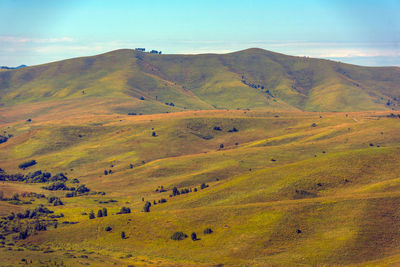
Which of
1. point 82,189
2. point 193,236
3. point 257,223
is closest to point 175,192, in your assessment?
point 82,189

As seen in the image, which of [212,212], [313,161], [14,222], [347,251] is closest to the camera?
[347,251]

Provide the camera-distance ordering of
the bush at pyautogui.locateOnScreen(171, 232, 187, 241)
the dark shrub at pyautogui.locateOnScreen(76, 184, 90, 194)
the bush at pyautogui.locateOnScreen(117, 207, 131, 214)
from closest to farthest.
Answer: the bush at pyautogui.locateOnScreen(171, 232, 187, 241) < the bush at pyautogui.locateOnScreen(117, 207, 131, 214) < the dark shrub at pyautogui.locateOnScreen(76, 184, 90, 194)

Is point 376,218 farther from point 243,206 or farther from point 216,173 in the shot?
point 216,173

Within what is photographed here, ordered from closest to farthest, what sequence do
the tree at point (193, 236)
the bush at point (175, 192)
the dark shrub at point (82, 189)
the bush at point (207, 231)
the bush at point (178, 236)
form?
the tree at point (193, 236)
the bush at point (178, 236)
the bush at point (207, 231)
the bush at point (175, 192)
the dark shrub at point (82, 189)

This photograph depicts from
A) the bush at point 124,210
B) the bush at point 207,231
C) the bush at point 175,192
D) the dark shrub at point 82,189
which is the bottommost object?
the dark shrub at point 82,189

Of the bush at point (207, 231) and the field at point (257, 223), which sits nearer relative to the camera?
the field at point (257, 223)

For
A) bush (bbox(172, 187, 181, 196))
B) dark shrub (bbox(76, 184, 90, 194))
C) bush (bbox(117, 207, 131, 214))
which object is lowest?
dark shrub (bbox(76, 184, 90, 194))

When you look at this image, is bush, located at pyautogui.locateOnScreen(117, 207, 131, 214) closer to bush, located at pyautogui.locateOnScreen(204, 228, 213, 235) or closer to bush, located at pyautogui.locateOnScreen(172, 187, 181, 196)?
bush, located at pyautogui.locateOnScreen(172, 187, 181, 196)

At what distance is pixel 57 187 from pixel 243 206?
329 feet

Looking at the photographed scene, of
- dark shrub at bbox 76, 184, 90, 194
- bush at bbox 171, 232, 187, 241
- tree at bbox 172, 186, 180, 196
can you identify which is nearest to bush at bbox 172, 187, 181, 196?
tree at bbox 172, 186, 180, 196

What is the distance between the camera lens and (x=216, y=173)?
581ft

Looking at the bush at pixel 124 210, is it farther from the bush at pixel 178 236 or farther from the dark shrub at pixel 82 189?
the dark shrub at pixel 82 189

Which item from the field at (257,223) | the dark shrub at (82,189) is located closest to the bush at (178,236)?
the field at (257,223)

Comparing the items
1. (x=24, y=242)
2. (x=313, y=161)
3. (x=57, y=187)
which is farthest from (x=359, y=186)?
(x=57, y=187)
